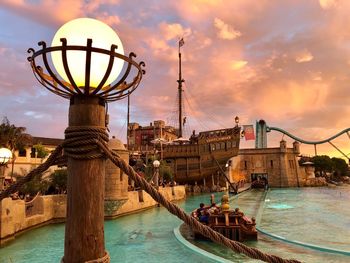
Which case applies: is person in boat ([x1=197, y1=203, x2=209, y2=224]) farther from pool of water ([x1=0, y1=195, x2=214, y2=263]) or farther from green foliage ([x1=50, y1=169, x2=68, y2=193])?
green foliage ([x1=50, y1=169, x2=68, y2=193])

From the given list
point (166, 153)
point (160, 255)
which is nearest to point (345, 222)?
point (160, 255)

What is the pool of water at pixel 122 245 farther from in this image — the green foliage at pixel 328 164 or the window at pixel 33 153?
the green foliage at pixel 328 164

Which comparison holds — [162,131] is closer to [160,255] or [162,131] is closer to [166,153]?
[166,153]

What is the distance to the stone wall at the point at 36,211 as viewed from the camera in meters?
12.7

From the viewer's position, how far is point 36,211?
1656 centimetres

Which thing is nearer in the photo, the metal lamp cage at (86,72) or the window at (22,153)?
the metal lamp cage at (86,72)

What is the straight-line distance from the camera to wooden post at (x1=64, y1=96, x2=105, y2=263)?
6.88ft

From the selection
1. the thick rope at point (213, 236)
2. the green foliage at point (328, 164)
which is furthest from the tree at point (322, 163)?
the thick rope at point (213, 236)

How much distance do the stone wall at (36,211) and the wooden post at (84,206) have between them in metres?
12.1

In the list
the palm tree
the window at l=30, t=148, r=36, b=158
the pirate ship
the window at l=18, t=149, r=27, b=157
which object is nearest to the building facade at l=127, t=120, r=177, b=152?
the pirate ship

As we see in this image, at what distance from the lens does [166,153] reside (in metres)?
51.2

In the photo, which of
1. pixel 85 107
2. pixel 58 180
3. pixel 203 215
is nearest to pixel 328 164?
pixel 58 180

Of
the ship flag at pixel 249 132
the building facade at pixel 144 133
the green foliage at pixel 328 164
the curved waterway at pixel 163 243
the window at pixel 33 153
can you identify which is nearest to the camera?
the curved waterway at pixel 163 243

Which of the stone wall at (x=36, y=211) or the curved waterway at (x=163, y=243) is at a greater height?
the stone wall at (x=36, y=211)
